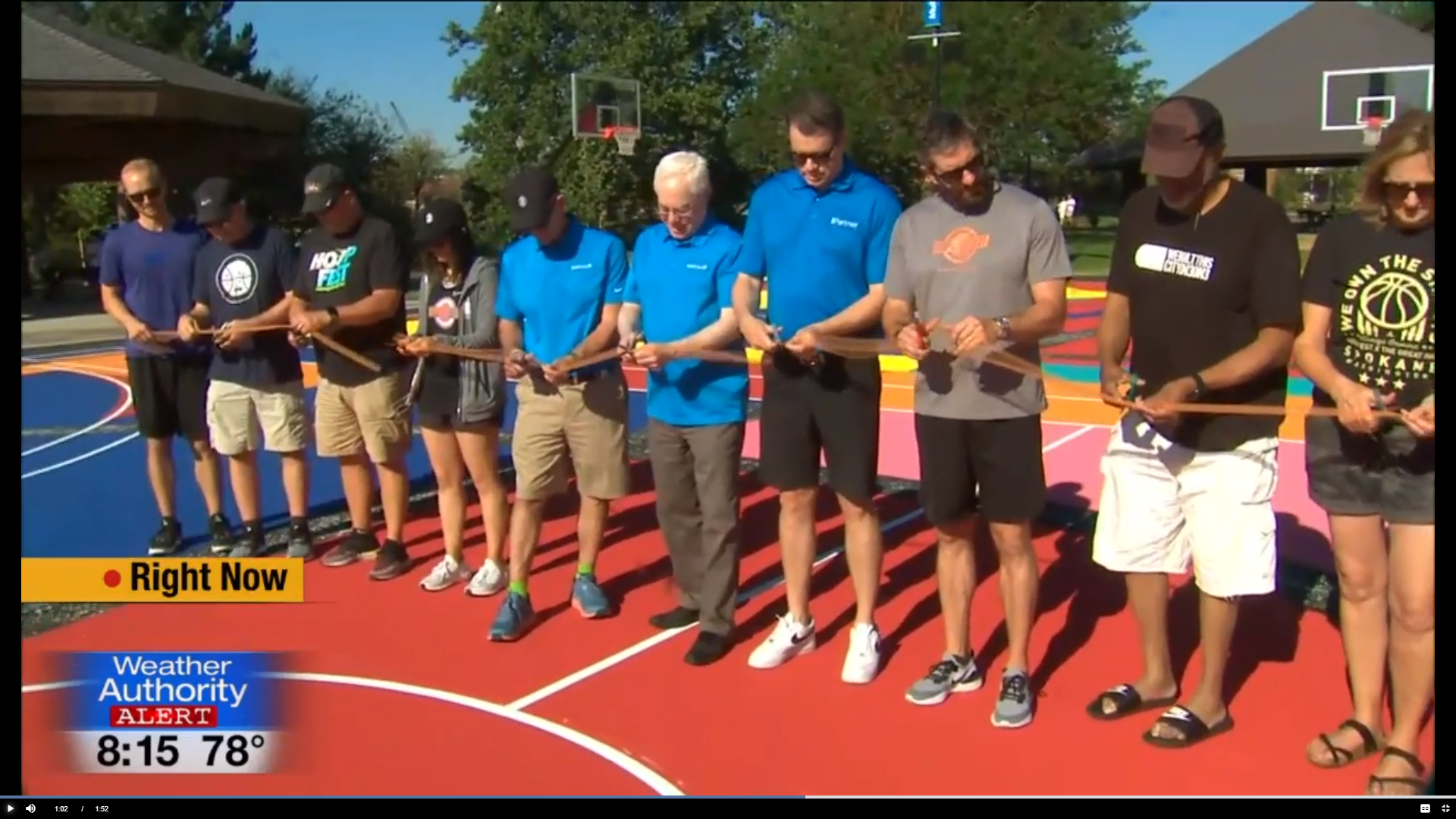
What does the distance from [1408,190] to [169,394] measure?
5.71 m

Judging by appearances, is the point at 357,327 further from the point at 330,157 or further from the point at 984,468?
the point at 330,157

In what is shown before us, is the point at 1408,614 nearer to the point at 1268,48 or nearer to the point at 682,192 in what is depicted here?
the point at 682,192

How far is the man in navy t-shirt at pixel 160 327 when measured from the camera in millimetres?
6184

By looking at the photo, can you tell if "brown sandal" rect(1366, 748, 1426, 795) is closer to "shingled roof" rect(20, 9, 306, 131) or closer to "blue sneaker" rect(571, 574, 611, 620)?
"blue sneaker" rect(571, 574, 611, 620)

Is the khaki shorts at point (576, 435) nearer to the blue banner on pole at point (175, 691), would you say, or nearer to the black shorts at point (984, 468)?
the blue banner on pole at point (175, 691)

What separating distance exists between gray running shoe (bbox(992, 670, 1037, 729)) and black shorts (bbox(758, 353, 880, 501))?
83cm

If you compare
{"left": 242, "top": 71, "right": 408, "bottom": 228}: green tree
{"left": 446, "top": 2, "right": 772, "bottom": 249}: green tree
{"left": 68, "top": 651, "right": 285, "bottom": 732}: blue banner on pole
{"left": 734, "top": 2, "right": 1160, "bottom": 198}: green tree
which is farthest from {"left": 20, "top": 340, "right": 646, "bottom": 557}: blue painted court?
{"left": 734, "top": 2, "right": 1160, "bottom": 198}: green tree

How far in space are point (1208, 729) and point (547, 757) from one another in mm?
2154

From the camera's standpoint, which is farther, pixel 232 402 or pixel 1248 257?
pixel 232 402

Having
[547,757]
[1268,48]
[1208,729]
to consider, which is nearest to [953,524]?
[1208,729]

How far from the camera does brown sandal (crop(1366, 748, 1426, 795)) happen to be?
345 cm

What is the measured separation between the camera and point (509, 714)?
4.34 meters

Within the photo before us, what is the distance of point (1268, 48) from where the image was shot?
112ft

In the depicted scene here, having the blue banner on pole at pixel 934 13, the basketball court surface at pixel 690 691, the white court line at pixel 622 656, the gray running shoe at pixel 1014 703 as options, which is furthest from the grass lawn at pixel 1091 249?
the gray running shoe at pixel 1014 703
